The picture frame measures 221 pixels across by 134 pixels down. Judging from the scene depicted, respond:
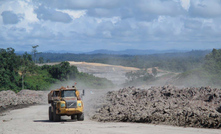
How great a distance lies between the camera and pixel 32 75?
68250 millimetres

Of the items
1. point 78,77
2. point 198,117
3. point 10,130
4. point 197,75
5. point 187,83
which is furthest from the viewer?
point 78,77

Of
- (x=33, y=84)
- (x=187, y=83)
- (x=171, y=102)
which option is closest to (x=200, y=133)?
(x=171, y=102)

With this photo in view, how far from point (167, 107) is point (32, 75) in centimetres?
5367

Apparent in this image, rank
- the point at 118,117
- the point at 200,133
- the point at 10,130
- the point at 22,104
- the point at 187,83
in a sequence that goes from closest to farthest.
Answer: the point at 200,133
the point at 10,130
the point at 118,117
the point at 22,104
the point at 187,83

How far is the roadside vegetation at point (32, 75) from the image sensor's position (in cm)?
5919

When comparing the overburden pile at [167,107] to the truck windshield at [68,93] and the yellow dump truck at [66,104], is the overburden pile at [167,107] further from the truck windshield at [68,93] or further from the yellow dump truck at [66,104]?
the truck windshield at [68,93]

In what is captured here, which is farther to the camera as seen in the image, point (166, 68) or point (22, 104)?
point (166, 68)

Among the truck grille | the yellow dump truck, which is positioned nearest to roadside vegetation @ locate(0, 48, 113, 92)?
the yellow dump truck

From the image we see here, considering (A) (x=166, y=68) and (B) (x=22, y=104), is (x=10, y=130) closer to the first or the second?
(B) (x=22, y=104)

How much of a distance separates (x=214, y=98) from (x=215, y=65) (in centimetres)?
3906

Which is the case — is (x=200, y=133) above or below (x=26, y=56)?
below

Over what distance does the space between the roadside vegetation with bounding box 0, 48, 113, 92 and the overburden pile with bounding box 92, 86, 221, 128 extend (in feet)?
121

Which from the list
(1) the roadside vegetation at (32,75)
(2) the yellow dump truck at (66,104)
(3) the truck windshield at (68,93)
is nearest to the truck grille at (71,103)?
(2) the yellow dump truck at (66,104)

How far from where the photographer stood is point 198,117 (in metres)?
15.8
